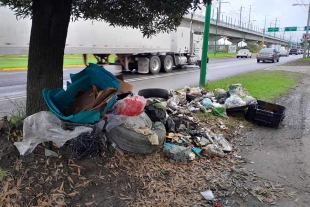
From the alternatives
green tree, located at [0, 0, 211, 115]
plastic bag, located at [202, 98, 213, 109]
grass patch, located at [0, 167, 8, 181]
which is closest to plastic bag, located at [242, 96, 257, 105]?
plastic bag, located at [202, 98, 213, 109]

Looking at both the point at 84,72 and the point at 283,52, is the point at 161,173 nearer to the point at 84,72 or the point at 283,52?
the point at 84,72

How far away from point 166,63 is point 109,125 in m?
15.8

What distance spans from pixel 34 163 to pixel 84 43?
1130 centimetres

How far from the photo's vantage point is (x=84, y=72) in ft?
14.1

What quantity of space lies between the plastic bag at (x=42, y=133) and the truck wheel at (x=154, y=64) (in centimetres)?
1429

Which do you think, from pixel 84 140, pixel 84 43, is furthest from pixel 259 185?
pixel 84 43

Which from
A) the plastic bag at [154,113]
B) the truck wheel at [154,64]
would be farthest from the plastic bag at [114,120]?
the truck wheel at [154,64]

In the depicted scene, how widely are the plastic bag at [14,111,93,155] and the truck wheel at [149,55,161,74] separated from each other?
1429cm

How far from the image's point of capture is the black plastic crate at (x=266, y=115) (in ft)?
20.5

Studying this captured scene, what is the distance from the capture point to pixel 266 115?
6316 millimetres

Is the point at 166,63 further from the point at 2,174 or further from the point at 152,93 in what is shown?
the point at 2,174

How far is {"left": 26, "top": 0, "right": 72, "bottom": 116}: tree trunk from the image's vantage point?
12.1ft

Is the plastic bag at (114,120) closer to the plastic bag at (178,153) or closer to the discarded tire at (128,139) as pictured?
the discarded tire at (128,139)

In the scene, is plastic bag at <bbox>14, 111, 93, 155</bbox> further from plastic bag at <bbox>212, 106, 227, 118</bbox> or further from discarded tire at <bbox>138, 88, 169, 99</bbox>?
plastic bag at <bbox>212, 106, 227, 118</bbox>
